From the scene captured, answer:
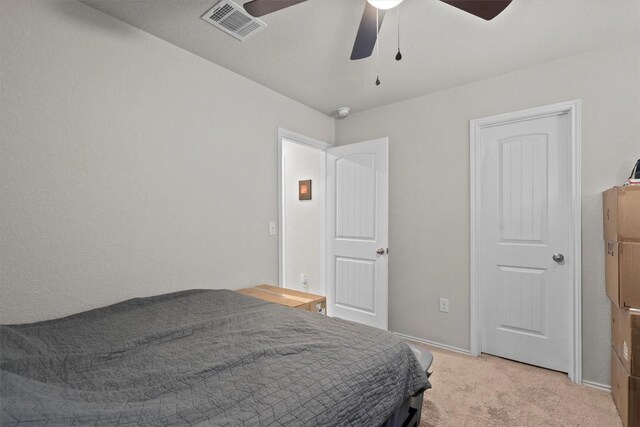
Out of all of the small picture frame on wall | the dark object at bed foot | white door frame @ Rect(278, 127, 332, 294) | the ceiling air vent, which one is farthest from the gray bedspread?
the small picture frame on wall

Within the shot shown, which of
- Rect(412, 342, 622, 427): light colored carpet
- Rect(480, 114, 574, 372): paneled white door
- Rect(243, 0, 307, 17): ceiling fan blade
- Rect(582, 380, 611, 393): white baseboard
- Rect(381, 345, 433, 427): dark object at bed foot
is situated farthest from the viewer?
Rect(480, 114, 574, 372): paneled white door

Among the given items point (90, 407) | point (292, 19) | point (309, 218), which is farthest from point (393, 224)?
point (90, 407)

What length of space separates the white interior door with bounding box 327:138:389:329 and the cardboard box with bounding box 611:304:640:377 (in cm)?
165

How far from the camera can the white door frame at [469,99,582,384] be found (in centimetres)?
226

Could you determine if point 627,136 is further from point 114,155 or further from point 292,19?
point 114,155

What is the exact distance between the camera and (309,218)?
4.00m

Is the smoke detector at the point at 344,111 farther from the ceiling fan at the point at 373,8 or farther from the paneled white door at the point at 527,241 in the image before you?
the ceiling fan at the point at 373,8

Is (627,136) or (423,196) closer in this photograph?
(627,136)

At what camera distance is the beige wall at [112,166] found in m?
1.55

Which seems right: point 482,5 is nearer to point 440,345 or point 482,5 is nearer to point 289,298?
point 289,298

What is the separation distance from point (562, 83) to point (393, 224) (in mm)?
1749

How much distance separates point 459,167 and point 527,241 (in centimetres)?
82

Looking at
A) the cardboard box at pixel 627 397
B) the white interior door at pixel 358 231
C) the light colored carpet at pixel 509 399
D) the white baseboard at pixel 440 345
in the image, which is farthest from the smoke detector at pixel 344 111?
the cardboard box at pixel 627 397

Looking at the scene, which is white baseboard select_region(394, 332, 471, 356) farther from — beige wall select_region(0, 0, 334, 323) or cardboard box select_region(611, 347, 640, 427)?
beige wall select_region(0, 0, 334, 323)
